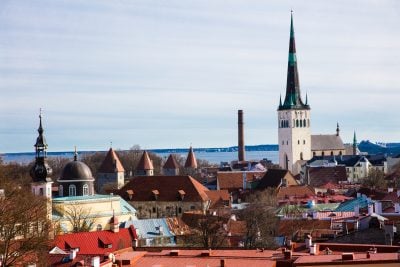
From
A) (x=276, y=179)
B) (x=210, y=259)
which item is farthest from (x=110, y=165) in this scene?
(x=210, y=259)

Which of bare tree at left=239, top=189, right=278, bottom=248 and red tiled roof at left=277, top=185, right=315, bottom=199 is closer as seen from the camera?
bare tree at left=239, top=189, right=278, bottom=248

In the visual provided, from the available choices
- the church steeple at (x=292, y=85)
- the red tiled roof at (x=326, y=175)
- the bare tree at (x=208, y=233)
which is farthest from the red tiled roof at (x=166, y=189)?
the church steeple at (x=292, y=85)

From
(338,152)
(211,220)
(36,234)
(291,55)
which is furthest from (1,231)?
(338,152)

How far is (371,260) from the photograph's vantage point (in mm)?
31797

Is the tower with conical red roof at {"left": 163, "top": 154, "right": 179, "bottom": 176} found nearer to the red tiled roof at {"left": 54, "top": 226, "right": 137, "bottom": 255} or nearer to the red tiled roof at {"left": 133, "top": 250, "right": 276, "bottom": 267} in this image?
the red tiled roof at {"left": 54, "top": 226, "right": 137, "bottom": 255}

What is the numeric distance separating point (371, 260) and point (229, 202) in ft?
196

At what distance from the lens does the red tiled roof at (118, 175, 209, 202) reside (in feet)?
297

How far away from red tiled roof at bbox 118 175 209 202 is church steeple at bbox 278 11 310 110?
2915 inches

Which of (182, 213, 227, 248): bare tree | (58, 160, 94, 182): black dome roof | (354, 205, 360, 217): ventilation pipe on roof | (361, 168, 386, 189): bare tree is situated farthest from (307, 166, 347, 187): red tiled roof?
(182, 213, 227, 248): bare tree

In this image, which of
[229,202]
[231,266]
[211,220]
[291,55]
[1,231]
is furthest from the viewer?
[291,55]

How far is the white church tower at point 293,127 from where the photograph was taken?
549 feet

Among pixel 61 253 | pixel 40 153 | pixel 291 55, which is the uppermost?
pixel 291 55

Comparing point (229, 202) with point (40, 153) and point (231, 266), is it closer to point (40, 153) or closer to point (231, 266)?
point (40, 153)

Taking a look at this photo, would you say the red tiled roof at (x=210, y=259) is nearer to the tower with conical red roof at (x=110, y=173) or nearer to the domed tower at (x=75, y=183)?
the domed tower at (x=75, y=183)
